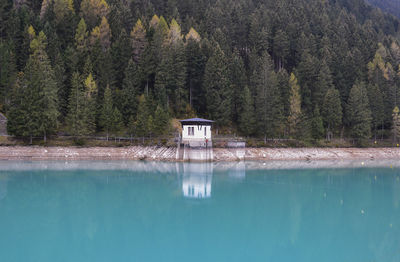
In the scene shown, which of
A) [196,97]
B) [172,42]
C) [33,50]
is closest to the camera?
[33,50]

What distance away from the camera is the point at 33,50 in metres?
49.7

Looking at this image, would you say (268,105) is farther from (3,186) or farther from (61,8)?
(61,8)

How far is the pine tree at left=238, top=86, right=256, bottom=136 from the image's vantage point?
48.7 metres

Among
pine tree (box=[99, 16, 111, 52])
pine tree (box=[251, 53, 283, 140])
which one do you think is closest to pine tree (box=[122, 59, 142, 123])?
pine tree (box=[99, 16, 111, 52])

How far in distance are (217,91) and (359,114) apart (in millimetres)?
21771

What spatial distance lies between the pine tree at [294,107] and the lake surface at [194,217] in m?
20.1

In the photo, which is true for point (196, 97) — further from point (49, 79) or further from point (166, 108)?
point (49, 79)

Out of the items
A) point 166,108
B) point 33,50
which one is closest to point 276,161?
point 166,108

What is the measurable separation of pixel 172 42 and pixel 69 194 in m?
40.7

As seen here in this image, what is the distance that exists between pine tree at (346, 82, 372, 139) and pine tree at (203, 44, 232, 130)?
18855 millimetres

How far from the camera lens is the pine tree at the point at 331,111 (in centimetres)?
5253

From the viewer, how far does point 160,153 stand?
133 ft

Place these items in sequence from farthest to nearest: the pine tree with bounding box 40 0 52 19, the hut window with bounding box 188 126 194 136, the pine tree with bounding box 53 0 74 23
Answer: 1. the pine tree with bounding box 40 0 52 19
2. the pine tree with bounding box 53 0 74 23
3. the hut window with bounding box 188 126 194 136

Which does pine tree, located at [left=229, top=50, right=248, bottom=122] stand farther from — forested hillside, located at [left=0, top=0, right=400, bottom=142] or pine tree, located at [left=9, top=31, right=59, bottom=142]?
pine tree, located at [left=9, top=31, right=59, bottom=142]
